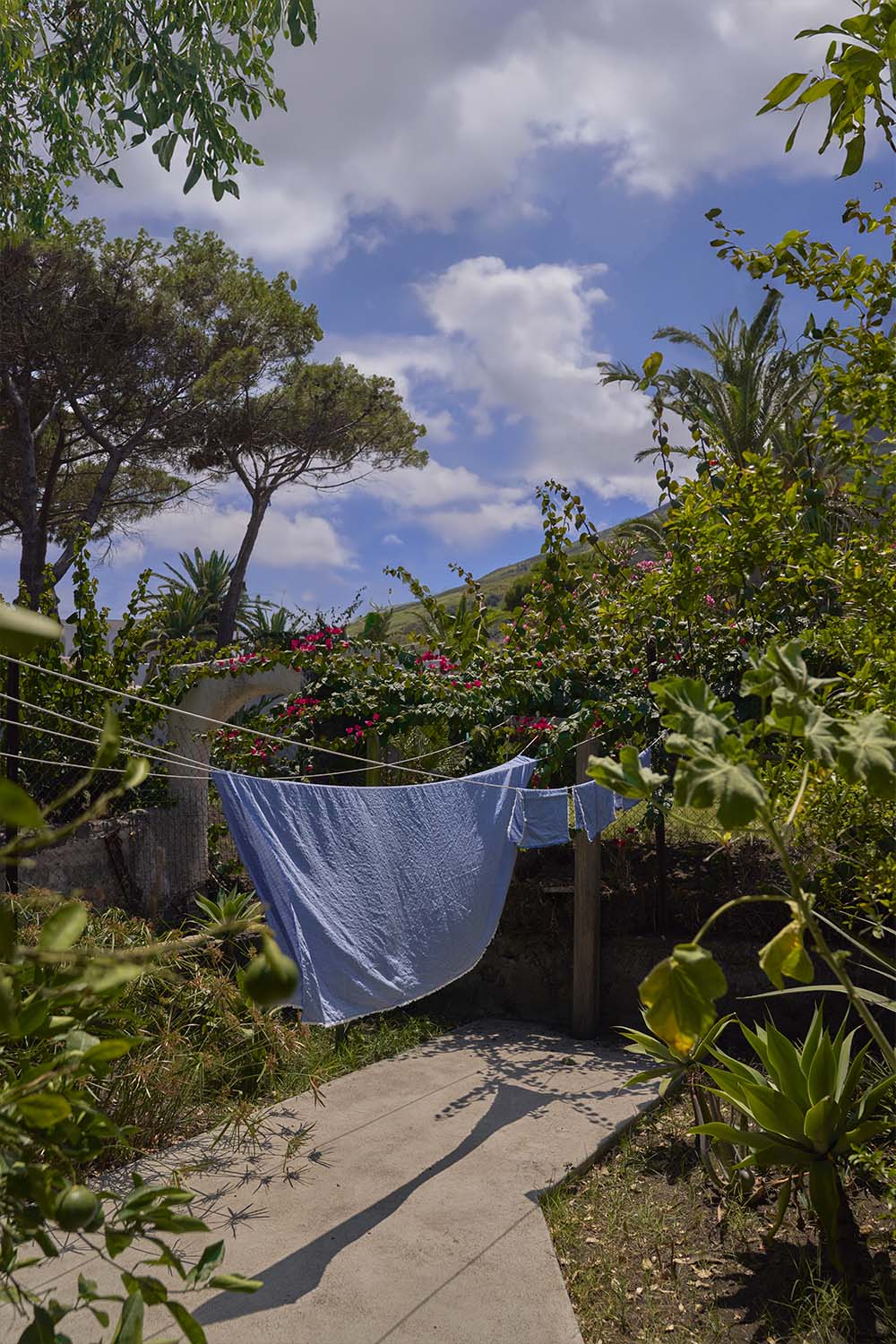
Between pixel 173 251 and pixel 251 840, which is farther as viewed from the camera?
pixel 173 251

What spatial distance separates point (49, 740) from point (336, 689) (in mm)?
1616

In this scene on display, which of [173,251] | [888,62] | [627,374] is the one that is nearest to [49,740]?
[888,62]

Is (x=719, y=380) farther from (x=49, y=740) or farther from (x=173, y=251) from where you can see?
(x=49, y=740)

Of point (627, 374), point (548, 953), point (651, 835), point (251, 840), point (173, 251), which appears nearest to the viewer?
point (251, 840)

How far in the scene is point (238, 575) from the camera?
1586 centimetres

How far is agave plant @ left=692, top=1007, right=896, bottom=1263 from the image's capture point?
2.84m

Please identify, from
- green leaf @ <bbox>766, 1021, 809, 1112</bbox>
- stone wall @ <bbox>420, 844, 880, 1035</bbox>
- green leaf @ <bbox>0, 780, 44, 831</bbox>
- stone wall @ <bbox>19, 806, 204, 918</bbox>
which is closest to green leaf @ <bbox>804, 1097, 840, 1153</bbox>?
green leaf @ <bbox>766, 1021, 809, 1112</bbox>

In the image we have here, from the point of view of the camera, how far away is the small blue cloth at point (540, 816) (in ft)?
15.5

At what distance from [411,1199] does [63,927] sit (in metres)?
3.05

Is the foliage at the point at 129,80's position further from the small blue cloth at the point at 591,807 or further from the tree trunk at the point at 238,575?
the tree trunk at the point at 238,575

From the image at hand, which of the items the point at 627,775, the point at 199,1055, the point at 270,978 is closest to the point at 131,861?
the point at 199,1055

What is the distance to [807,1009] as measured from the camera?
188 inches

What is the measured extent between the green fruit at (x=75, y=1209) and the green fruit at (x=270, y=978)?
0.80ft

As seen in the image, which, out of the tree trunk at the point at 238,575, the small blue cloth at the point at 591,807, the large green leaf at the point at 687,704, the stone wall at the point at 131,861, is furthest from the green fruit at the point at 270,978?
the tree trunk at the point at 238,575
